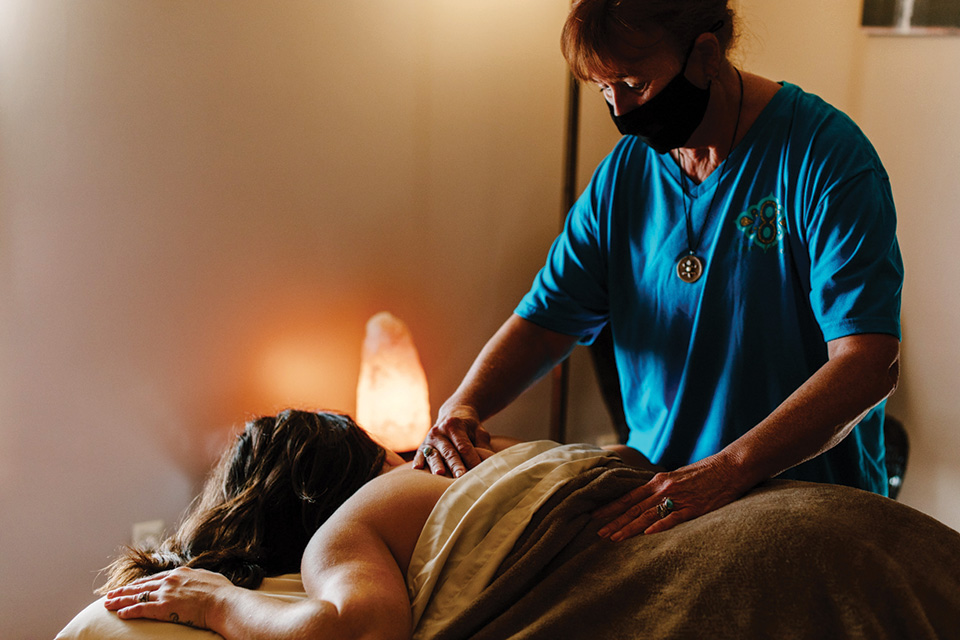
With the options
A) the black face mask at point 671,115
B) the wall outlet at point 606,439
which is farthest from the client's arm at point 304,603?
the wall outlet at point 606,439

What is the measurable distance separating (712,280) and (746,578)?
Result: 640 millimetres

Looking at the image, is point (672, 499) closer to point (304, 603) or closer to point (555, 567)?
point (555, 567)

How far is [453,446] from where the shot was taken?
4.60 feet

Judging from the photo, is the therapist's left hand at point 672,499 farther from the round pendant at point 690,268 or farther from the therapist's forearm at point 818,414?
the round pendant at point 690,268

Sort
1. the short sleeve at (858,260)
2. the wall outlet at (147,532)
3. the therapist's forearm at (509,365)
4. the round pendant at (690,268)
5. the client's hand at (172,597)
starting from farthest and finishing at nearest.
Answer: the wall outlet at (147,532) → the therapist's forearm at (509,365) → the round pendant at (690,268) → the short sleeve at (858,260) → the client's hand at (172,597)

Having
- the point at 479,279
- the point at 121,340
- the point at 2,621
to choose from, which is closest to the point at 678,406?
the point at 479,279

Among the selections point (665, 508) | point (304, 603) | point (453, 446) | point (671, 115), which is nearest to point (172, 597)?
point (304, 603)

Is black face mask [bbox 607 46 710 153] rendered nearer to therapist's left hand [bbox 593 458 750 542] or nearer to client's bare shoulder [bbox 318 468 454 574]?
therapist's left hand [bbox 593 458 750 542]

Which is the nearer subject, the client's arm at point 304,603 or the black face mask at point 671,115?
the client's arm at point 304,603

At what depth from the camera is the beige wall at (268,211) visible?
6.01ft

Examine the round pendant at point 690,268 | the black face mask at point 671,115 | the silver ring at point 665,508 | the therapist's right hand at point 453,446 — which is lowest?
the therapist's right hand at point 453,446

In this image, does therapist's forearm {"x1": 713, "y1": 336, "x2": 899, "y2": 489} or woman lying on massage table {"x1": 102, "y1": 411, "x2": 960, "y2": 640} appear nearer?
woman lying on massage table {"x1": 102, "y1": 411, "x2": 960, "y2": 640}

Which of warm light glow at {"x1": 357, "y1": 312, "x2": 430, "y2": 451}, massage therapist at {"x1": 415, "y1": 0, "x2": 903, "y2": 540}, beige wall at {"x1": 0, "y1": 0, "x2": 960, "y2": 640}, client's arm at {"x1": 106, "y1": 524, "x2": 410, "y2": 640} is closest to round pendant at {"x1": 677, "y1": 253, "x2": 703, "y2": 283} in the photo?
massage therapist at {"x1": 415, "y1": 0, "x2": 903, "y2": 540}

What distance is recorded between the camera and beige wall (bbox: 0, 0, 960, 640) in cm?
183
